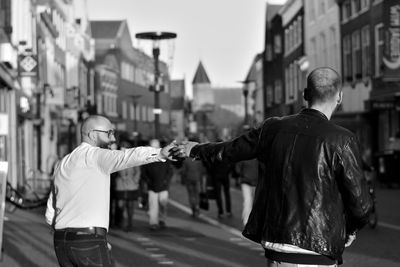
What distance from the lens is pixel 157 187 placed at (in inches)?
667

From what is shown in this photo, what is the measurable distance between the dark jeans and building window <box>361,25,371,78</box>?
1318 inches

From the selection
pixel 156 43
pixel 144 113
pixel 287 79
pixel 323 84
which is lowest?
pixel 323 84

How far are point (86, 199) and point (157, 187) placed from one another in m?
10.9

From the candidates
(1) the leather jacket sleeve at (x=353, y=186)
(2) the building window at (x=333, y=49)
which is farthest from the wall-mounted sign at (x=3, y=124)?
(2) the building window at (x=333, y=49)

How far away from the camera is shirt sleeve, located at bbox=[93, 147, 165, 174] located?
5695 mm

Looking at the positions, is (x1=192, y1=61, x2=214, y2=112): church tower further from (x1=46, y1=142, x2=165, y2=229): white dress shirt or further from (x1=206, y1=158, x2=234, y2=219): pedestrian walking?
(x1=46, y1=142, x2=165, y2=229): white dress shirt

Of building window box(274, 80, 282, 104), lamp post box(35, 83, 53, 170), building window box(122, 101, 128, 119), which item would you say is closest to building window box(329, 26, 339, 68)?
lamp post box(35, 83, 53, 170)

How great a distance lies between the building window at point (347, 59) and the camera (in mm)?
42000

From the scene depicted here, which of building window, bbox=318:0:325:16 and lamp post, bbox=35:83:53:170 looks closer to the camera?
lamp post, bbox=35:83:53:170

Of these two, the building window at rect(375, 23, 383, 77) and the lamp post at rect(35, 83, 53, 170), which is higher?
the building window at rect(375, 23, 383, 77)

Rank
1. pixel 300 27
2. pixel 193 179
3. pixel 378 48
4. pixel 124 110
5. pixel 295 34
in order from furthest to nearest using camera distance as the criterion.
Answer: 1. pixel 124 110
2. pixel 295 34
3. pixel 300 27
4. pixel 378 48
5. pixel 193 179

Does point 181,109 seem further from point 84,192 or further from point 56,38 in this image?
point 84,192

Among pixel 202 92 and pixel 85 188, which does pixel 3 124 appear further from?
pixel 202 92

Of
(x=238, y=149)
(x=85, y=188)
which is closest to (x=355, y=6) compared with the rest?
(x=85, y=188)
